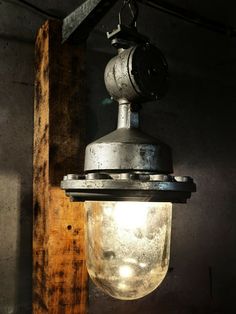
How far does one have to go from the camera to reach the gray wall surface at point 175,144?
1500 millimetres

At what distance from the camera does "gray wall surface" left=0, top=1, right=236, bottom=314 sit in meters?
1.50

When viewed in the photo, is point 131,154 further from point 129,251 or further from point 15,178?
point 15,178

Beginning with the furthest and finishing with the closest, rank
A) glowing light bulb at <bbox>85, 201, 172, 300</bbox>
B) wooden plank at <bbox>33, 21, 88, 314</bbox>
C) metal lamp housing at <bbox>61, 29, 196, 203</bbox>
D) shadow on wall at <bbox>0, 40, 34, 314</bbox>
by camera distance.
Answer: shadow on wall at <bbox>0, 40, 34, 314</bbox> < wooden plank at <bbox>33, 21, 88, 314</bbox> < glowing light bulb at <bbox>85, 201, 172, 300</bbox> < metal lamp housing at <bbox>61, 29, 196, 203</bbox>

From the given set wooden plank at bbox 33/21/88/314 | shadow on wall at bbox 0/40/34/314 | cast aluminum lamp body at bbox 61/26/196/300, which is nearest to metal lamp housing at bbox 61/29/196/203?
cast aluminum lamp body at bbox 61/26/196/300

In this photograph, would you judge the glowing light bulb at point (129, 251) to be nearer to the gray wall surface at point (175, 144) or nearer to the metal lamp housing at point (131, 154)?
the metal lamp housing at point (131, 154)

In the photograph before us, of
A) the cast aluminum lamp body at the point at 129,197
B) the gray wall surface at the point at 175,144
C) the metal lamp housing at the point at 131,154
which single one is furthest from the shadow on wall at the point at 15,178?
the metal lamp housing at the point at 131,154

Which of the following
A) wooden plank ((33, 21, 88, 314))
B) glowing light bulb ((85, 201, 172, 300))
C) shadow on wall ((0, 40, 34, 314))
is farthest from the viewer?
shadow on wall ((0, 40, 34, 314))

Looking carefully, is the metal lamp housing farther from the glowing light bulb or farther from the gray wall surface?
the gray wall surface

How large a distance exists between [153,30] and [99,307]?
124 centimetres

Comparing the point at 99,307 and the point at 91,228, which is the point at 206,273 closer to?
the point at 99,307

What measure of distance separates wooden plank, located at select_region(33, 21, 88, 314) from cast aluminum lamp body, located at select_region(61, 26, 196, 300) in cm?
26

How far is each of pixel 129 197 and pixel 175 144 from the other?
3.39 feet

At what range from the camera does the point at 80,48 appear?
4.76 feet

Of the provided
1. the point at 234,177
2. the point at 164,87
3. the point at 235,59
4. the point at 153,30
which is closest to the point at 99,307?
the point at 234,177
